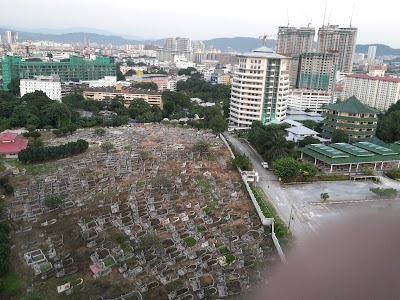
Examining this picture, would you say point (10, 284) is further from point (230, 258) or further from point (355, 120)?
point (355, 120)

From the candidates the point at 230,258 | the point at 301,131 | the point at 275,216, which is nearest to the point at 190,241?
the point at 230,258

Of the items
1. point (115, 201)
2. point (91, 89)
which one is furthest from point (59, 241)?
point (91, 89)

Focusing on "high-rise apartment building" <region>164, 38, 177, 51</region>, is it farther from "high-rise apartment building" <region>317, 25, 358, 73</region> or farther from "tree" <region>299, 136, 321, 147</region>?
"tree" <region>299, 136, 321, 147</region>

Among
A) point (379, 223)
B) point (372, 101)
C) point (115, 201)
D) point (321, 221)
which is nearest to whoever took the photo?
point (379, 223)

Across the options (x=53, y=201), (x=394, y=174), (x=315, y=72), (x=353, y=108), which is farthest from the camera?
(x=315, y=72)

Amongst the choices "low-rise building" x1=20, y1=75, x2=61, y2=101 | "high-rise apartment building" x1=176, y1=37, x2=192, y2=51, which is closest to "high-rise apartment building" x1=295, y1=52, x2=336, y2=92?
"low-rise building" x1=20, y1=75, x2=61, y2=101

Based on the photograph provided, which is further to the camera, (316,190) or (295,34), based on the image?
(295,34)

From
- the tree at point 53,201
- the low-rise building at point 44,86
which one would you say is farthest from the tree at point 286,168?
the low-rise building at point 44,86

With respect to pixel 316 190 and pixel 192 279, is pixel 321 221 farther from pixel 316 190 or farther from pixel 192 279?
pixel 192 279
